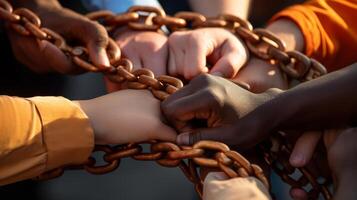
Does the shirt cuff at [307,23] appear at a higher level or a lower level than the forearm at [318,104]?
lower

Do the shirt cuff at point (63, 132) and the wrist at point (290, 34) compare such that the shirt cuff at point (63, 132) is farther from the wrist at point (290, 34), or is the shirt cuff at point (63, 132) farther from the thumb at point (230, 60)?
the wrist at point (290, 34)

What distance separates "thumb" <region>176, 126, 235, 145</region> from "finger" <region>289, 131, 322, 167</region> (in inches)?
3.4

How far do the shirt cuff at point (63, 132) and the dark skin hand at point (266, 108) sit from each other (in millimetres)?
112

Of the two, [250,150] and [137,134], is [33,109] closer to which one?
[137,134]

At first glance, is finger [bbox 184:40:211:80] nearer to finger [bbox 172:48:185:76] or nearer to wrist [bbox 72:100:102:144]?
finger [bbox 172:48:185:76]

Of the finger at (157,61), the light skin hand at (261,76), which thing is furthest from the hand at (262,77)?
the finger at (157,61)

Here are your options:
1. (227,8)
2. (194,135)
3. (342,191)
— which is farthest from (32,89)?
(342,191)

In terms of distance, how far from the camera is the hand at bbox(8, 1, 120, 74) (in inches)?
38.6

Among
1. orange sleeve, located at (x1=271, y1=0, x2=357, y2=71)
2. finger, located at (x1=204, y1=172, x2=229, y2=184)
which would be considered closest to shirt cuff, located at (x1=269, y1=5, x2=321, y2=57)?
orange sleeve, located at (x1=271, y1=0, x2=357, y2=71)

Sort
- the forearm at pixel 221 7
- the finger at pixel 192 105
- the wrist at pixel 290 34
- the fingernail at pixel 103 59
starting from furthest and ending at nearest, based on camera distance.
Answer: the forearm at pixel 221 7 < the wrist at pixel 290 34 < the fingernail at pixel 103 59 < the finger at pixel 192 105

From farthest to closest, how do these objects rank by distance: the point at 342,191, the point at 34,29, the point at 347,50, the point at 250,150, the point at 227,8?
the point at 227,8, the point at 347,50, the point at 34,29, the point at 250,150, the point at 342,191

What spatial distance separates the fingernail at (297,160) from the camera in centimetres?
83

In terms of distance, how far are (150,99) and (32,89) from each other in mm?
408

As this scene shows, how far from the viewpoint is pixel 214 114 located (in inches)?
32.9
